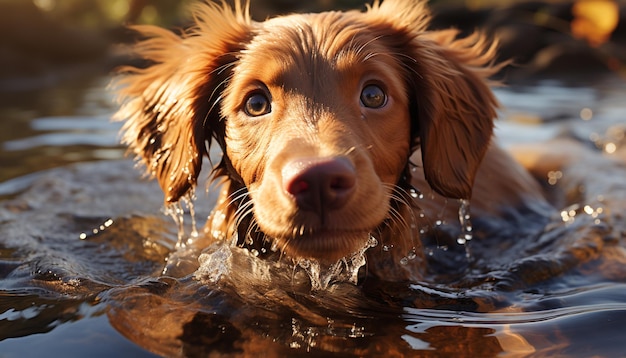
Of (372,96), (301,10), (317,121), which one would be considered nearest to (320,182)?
(317,121)

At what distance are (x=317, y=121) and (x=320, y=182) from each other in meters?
0.45

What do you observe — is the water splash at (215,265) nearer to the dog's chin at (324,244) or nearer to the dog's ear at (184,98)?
the dog's ear at (184,98)

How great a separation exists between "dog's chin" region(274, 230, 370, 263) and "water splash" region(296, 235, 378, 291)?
48 centimetres

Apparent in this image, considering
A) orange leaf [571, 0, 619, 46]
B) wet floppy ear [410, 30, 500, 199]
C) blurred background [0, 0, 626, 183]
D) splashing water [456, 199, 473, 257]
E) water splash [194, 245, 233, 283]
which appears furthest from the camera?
blurred background [0, 0, 626, 183]

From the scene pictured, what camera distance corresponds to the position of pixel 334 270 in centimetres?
330

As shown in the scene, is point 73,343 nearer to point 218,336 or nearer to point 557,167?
point 218,336

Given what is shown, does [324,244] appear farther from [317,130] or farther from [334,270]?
[334,270]

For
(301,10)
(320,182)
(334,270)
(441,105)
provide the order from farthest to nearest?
1. (301,10)
2. (441,105)
3. (334,270)
4. (320,182)

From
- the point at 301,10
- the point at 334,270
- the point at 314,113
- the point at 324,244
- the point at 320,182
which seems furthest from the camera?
the point at 301,10

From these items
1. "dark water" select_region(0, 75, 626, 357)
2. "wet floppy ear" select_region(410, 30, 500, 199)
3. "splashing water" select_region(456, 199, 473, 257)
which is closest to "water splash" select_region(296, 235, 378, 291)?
"dark water" select_region(0, 75, 626, 357)

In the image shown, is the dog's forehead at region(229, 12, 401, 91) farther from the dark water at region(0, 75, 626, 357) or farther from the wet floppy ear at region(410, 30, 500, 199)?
the dark water at region(0, 75, 626, 357)

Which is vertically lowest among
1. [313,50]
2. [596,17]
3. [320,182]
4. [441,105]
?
[320,182]

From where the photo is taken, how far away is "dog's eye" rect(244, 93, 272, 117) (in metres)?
3.13

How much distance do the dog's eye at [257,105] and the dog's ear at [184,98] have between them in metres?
0.26
